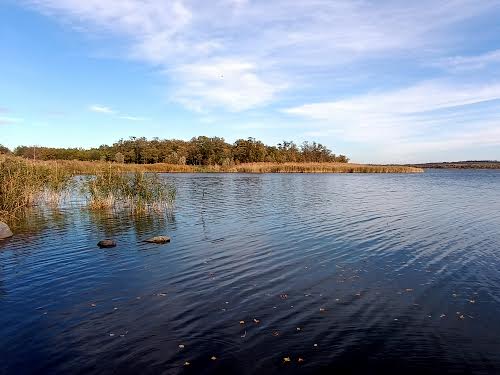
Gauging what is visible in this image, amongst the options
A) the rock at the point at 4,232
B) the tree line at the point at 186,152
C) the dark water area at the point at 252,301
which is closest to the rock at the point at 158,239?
the dark water area at the point at 252,301

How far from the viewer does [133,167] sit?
122ft

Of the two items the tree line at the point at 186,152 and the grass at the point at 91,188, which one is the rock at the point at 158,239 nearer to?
the grass at the point at 91,188

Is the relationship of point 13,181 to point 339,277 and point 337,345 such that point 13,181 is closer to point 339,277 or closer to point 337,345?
point 339,277

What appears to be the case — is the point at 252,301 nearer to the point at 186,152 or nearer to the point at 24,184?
the point at 24,184

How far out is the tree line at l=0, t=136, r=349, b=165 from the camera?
→ 113438 mm

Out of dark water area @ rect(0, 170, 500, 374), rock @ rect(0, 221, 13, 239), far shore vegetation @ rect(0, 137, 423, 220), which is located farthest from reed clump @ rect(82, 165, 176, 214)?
rock @ rect(0, 221, 13, 239)

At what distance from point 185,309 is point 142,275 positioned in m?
3.27

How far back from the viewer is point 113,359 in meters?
6.86

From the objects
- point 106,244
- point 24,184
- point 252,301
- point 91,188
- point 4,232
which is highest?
point 24,184

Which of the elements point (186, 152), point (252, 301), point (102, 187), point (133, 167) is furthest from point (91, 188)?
point (186, 152)

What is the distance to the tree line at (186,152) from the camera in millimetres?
113438

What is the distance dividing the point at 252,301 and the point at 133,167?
30141mm

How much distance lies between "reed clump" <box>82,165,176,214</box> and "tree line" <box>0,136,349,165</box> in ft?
258

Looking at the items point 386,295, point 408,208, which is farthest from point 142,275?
point 408,208
